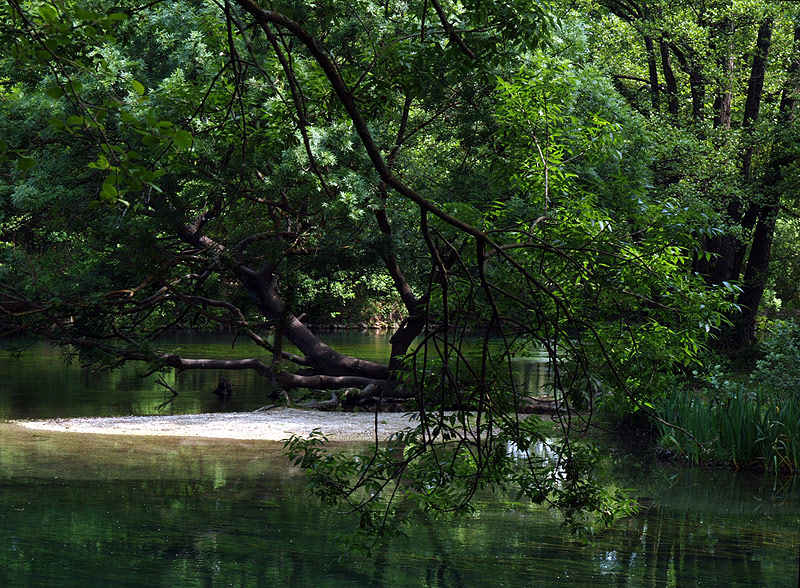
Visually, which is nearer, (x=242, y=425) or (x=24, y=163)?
(x=24, y=163)

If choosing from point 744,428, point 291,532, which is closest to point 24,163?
point 291,532

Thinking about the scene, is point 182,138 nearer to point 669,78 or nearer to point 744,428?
point 744,428

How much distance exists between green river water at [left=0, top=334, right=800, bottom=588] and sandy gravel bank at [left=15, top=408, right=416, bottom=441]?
3.47 ft

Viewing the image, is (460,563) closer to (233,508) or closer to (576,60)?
(233,508)

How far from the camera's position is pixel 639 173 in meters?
13.9

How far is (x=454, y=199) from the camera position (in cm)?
1527

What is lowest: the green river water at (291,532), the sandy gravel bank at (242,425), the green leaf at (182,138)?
the green river water at (291,532)

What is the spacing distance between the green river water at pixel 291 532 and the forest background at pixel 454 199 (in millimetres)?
578

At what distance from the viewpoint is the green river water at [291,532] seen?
6.77m

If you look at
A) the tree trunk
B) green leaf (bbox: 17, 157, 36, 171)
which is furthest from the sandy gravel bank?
green leaf (bbox: 17, 157, 36, 171)

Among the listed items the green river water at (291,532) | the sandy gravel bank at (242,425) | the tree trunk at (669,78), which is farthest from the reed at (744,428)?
the tree trunk at (669,78)

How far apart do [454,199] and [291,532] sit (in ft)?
27.5

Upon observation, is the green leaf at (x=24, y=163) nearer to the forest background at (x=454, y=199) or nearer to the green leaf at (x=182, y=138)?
the green leaf at (x=182, y=138)

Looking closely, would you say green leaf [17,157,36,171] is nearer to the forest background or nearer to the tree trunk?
the forest background
